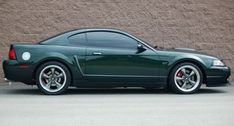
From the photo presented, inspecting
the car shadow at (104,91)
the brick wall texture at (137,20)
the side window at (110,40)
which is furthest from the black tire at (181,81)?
the brick wall texture at (137,20)

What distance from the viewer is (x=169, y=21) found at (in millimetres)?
14164

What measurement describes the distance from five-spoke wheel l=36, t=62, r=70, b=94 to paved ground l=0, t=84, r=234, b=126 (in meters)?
0.24

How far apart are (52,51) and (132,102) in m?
2.20

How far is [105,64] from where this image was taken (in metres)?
10.7

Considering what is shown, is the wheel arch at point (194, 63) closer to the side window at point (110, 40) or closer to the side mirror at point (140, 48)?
the side mirror at point (140, 48)

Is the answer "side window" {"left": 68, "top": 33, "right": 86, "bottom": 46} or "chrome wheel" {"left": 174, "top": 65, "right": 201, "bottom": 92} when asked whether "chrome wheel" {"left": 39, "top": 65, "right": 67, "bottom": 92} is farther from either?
"chrome wheel" {"left": 174, "top": 65, "right": 201, "bottom": 92}

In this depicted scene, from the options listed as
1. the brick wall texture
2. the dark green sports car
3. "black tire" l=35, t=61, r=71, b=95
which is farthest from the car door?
the brick wall texture

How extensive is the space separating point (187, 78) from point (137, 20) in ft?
11.9

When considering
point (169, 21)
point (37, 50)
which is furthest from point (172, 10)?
point (37, 50)

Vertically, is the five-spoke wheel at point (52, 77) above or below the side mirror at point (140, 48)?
below

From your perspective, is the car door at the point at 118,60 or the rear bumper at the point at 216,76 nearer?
the car door at the point at 118,60

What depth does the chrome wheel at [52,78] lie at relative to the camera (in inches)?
416

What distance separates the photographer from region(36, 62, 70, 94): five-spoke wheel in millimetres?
10531

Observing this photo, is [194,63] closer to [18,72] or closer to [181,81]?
[181,81]
